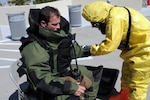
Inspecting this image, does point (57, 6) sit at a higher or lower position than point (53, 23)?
lower

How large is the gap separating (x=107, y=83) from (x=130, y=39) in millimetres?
993

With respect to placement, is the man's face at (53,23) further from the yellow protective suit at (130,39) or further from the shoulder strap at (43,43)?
the yellow protective suit at (130,39)

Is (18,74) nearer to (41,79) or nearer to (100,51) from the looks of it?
(41,79)

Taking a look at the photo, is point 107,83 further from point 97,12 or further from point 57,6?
point 57,6

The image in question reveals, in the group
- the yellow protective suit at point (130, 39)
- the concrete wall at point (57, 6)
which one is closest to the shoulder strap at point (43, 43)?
the yellow protective suit at point (130, 39)

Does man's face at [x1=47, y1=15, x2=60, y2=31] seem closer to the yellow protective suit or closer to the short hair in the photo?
the short hair

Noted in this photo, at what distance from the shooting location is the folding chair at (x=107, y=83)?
386 centimetres

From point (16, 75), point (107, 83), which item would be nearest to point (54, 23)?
point (16, 75)

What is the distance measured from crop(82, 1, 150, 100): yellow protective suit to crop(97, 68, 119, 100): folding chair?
1.68 feet

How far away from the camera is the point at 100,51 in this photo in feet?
9.82

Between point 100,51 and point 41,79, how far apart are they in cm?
85

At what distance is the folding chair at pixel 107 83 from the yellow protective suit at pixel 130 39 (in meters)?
0.51

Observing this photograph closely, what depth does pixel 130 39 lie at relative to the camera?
312cm

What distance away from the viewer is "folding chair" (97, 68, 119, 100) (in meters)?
3.86
